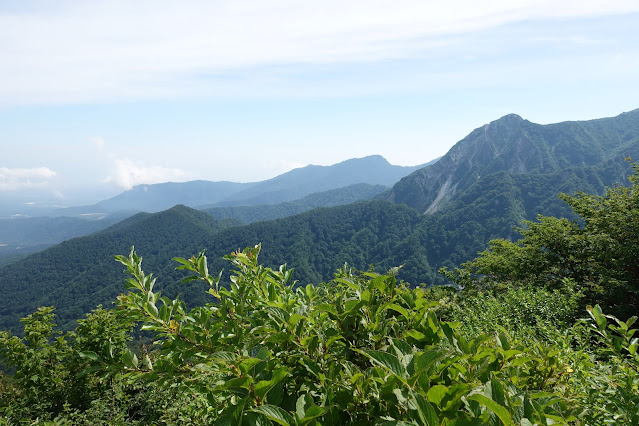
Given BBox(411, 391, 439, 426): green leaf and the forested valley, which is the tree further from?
BBox(411, 391, 439, 426): green leaf

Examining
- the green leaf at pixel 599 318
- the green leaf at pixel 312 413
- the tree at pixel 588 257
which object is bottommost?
the tree at pixel 588 257

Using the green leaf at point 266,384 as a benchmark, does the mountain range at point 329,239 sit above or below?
below

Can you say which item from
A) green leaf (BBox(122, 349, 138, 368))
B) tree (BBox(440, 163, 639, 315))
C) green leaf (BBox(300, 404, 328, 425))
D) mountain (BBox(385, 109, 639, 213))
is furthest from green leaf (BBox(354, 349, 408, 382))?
mountain (BBox(385, 109, 639, 213))

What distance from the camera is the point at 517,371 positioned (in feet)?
4.94

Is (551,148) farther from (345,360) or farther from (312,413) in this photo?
(312,413)

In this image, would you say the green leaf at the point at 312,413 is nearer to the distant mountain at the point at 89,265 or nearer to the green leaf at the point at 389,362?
the green leaf at the point at 389,362

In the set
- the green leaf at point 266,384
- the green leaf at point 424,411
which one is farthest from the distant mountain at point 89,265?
the green leaf at point 424,411

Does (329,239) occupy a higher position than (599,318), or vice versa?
(599,318)

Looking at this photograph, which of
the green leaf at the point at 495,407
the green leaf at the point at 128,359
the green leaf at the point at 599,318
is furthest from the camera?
the green leaf at the point at 599,318

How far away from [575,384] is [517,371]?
5.15 ft

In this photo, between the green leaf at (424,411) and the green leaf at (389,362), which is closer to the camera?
the green leaf at (424,411)

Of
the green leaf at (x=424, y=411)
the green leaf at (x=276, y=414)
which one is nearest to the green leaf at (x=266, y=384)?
the green leaf at (x=276, y=414)

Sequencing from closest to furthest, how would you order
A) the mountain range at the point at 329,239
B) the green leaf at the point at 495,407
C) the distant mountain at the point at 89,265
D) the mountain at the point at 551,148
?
the green leaf at the point at 495,407 → the distant mountain at the point at 89,265 → the mountain range at the point at 329,239 → the mountain at the point at 551,148

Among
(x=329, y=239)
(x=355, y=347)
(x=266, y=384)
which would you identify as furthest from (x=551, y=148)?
(x=266, y=384)
